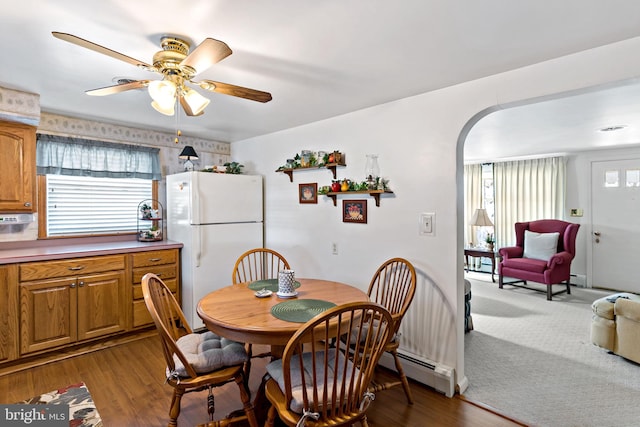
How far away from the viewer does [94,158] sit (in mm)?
3465

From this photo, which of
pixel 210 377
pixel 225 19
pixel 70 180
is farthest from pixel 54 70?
pixel 210 377

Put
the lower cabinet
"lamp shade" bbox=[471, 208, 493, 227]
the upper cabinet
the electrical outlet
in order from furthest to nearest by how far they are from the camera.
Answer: "lamp shade" bbox=[471, 208, 493, 227] < the electrical outlet < the upper cabinet < the lower cabinet

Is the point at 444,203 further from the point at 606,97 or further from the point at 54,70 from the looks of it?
the point at 54,70

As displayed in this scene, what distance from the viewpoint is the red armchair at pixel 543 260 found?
468 centimetres

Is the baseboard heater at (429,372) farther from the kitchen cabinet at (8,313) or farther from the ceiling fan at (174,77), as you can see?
the kitchen cabinet at (8,313)

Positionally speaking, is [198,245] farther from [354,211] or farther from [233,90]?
[233,90]

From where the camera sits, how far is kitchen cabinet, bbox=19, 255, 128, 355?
2.70 m

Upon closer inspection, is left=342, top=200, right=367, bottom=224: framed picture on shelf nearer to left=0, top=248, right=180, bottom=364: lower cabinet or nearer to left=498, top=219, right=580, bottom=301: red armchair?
left=0, top=248, right=180, bottom=364: lower cabinet

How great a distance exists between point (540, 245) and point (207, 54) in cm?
553

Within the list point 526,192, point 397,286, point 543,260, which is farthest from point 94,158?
point 526,192

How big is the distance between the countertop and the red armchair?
4906 mm

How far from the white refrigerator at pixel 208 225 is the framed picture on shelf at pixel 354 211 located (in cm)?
131

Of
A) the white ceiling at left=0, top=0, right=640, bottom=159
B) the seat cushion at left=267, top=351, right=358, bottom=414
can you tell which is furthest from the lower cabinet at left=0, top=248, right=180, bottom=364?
the seat cushion at left=267, top=351, right=358, bottom=414

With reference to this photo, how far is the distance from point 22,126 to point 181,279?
1.98 meters
